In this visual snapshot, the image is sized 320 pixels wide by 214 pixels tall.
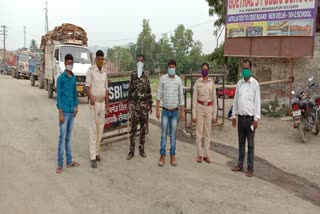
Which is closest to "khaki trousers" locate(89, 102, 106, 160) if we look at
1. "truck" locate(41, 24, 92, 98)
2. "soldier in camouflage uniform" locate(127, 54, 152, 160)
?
"soldier in camouflage uniform" locate(127, 54, 152, 160)

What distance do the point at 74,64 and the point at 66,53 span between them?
2.89 feet

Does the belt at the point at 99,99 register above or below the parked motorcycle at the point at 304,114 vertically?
above

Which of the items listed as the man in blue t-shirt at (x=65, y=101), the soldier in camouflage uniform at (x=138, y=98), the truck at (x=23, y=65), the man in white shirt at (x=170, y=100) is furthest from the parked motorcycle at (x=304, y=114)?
the truck at (x=23, y=65)

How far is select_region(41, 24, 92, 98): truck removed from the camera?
16.1 m

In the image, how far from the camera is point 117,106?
26.4ft

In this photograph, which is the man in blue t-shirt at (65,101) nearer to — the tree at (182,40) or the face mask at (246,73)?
the face mask at (246,73)

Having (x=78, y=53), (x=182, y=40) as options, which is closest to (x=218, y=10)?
(x=78, y=53)

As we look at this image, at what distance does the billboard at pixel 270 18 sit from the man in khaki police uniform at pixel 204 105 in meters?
6.38

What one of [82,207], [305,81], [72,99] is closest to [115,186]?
[82,207]

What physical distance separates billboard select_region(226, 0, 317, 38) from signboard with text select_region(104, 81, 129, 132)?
6907 mm

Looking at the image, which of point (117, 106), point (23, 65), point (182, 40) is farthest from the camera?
point (182, 40)

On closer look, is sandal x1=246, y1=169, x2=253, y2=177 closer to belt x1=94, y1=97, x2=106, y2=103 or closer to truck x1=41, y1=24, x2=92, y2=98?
belt x1=94, y1=97, x2=106, y2=103

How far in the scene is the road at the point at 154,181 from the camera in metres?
4.85

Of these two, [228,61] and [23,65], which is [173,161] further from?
[23,65]
